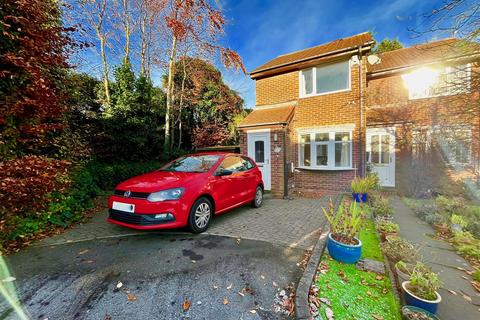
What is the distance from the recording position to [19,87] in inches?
156

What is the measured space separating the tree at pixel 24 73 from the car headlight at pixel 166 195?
257 centimetres

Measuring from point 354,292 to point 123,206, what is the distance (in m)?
3.85

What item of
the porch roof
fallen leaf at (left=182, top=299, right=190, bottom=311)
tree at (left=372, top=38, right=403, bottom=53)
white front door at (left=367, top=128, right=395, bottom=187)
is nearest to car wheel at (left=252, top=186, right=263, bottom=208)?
the porch roof

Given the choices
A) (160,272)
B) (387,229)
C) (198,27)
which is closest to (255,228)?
(160,272)

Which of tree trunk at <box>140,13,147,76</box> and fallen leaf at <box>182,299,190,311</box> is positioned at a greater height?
tree trunk at <box>140,13,147,76</box>

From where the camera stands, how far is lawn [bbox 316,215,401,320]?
2281mm

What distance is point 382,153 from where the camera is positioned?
9156 mm

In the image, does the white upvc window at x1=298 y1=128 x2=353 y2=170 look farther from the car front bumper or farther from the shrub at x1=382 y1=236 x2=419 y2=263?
the car front bumper

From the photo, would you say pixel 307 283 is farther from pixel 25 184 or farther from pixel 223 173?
pixel 25 184

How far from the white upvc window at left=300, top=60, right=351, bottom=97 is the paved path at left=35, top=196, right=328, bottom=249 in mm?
5086

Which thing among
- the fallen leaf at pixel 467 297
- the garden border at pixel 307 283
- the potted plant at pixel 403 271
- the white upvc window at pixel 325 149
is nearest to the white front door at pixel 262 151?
the white upvc window at pixel 325 149

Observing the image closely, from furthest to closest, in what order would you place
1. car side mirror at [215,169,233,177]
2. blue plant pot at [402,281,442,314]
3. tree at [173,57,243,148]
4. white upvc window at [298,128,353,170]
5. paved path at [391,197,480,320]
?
tree at [173,57,243,148]
white upvc window at [298,128,353,170]
car side mirror at [215,169,233,177]
paved path at [391,197,480,320]
blue plant pot at [402,281,442,314]

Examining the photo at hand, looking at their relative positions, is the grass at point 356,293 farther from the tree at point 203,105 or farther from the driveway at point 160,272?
the tree at point 203,105

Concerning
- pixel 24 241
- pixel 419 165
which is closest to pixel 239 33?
pixel 419 165
